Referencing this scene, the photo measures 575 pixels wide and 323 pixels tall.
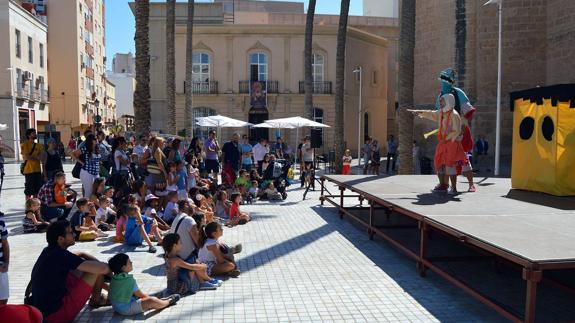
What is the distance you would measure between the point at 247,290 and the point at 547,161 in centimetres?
577

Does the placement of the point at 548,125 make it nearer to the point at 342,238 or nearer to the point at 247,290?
the point at 342,238

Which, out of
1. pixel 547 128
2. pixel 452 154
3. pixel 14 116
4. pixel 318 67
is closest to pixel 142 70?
pixel 452 154

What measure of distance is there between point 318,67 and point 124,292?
31148 millimetres

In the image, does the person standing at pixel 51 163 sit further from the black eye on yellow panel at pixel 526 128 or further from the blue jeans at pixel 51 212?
the black eye on yellow panel at pixel 526 128

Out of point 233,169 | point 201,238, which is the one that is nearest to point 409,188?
point 201,238

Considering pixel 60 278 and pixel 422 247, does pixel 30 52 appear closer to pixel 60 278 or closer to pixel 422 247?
pixel 60 278

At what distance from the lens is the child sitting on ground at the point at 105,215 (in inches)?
396

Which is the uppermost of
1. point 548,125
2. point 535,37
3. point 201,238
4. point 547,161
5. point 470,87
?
point 535,37

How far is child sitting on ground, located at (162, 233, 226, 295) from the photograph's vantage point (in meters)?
6.30

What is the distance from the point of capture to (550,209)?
7605 millimetres

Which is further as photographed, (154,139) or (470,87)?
(470,87)

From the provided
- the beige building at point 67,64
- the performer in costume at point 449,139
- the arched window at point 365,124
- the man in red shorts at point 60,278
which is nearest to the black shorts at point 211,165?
the performer in costume at point 449,139

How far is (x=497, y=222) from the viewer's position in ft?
21.3

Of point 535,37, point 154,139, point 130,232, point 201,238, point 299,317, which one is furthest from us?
point 535,37
